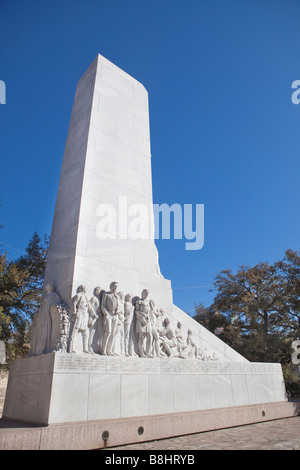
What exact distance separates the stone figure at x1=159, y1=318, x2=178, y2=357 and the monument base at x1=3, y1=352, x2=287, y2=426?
50 cm

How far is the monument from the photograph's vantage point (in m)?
7.29

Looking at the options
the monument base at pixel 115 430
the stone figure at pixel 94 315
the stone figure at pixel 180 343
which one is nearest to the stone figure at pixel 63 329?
the stone figure at pixel 94 315

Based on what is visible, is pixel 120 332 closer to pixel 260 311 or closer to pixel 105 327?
pixel 105 327

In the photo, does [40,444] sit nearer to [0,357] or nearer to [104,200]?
[104,200]

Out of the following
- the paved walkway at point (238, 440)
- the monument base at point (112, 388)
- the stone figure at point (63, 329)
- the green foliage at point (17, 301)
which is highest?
the green foliage at point (17, 301)

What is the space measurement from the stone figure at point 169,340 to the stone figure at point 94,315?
7.74ft

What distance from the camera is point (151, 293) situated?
11.0 m

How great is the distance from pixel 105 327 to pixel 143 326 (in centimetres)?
132

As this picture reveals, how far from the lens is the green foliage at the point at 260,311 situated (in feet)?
79.5

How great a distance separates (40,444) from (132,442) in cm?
215

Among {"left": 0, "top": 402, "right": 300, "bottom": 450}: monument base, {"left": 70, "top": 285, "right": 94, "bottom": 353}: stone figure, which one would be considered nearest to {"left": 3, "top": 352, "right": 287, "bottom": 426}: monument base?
{"left": 0, "top": 402, "right": 300, "bottom": 450}: monument base

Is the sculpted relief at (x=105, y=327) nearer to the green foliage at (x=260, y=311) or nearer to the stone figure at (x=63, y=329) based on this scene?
the stone figure at (x=63, y=329)

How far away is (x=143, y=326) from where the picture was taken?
30.8ft

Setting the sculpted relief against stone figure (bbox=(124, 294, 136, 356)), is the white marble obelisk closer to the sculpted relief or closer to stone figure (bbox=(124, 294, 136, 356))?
the sculpted relief
